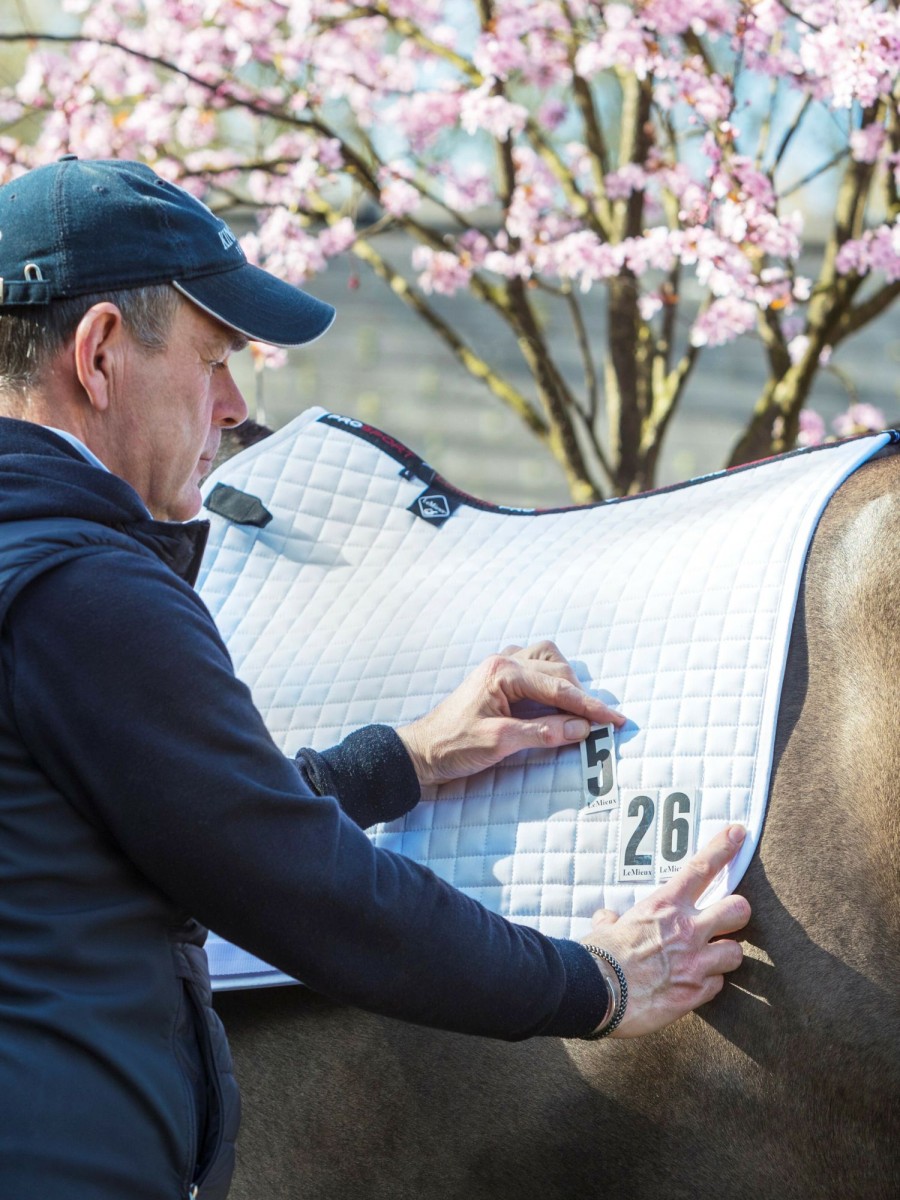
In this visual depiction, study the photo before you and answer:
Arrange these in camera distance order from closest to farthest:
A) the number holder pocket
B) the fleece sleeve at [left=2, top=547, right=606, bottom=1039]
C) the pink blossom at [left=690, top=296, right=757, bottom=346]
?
the fleece sleeve at [left=2, top=547, right=606, bottom=1039]
the number holder pocket
the pink blossom at [left=690, top=296, right=757, bottom=346]

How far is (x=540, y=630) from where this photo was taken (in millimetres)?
1648

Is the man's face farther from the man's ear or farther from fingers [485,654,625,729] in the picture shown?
fingers [485,654,625,729]

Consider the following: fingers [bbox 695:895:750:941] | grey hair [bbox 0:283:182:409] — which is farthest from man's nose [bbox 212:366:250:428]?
fingers [bbox 695:895:750:941]

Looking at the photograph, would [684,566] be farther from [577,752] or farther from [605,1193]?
[605,1193]

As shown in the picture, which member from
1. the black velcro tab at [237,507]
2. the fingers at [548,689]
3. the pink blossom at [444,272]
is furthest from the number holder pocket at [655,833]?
the pink blossom at [444,272]

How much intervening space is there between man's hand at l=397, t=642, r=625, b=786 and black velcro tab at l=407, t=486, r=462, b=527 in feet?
1.54

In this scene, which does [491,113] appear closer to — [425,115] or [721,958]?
[425,115]

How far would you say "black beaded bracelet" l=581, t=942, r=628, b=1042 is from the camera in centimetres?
125

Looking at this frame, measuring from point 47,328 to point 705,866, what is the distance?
33.8 inches

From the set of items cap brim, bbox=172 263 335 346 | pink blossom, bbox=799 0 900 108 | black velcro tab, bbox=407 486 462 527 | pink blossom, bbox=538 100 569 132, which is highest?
pink blossom, bbox=799 0 900 108

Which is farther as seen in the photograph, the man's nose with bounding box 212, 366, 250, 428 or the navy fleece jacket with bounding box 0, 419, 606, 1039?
the man's nose with bounding box 212, 366, 250, 428

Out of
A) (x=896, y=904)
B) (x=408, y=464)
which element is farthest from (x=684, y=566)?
(x=408, y=464)

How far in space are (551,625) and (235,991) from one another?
0.62m

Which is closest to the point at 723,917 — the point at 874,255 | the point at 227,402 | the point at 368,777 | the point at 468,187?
the point at 368,777
